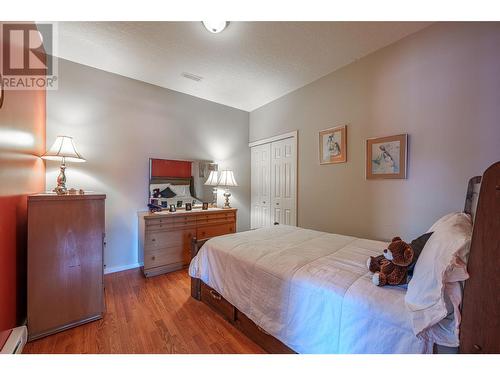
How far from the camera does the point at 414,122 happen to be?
6.66 feet

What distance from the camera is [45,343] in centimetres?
148

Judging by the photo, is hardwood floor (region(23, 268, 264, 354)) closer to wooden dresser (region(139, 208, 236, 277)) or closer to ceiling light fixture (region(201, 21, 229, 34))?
wooden dresser (region(139, 208, 236, 277))

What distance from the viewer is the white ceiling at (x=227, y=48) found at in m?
1.94

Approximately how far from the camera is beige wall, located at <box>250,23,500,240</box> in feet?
5.51

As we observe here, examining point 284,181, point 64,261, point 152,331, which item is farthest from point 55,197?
point 284,181

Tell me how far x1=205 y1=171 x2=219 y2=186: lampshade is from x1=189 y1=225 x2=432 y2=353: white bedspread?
5.36 feet

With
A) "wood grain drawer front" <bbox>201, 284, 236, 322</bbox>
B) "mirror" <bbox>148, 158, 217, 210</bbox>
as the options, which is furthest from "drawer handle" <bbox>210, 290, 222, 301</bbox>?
"mirror" <bbox>148, 158, 217, 210</bbox>

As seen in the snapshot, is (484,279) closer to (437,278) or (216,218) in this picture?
(437,278)

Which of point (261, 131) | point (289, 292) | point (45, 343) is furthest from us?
point (261, 131)

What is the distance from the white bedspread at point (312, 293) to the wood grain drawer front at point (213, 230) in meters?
1.07

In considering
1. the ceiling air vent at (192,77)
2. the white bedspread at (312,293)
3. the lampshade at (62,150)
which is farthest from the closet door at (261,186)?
the lampshade at (62,150)

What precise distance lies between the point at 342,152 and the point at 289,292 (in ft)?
6.52

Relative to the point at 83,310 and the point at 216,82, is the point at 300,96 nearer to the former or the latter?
the point at 216,82
